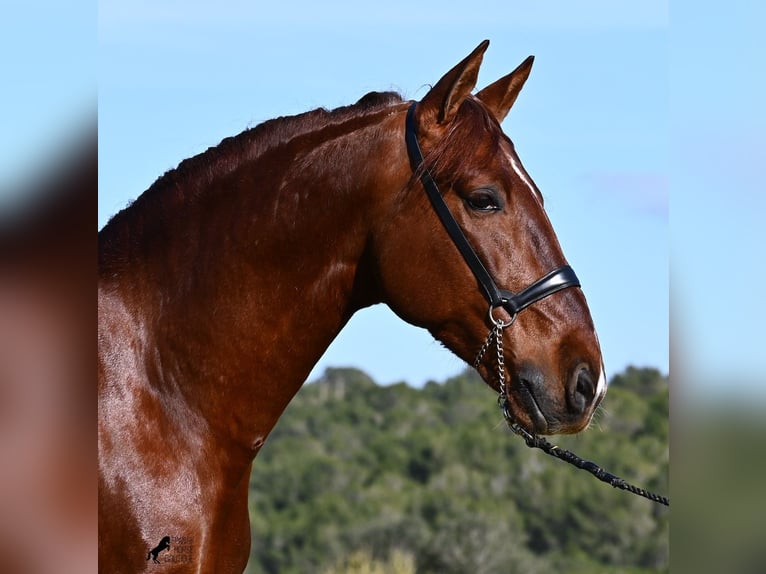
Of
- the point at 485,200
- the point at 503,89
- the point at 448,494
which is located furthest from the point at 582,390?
the point at 448,494

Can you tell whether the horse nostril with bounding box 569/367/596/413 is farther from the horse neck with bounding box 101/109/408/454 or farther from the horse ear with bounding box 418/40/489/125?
the horse ear with bounding box 418/40/489/125

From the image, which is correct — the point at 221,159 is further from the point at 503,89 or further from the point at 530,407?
the point at 530,407

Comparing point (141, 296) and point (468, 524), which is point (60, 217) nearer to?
point (141, 296)

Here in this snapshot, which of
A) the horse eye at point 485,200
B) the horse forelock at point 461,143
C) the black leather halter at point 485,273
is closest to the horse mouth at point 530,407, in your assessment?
the black leather halter at point 485,273

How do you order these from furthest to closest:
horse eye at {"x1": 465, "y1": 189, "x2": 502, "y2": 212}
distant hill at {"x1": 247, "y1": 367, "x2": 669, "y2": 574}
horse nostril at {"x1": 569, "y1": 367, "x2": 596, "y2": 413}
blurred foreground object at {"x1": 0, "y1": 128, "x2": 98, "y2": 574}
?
distant hill at {"x1": 247, "y1": 367, "x2": 669, "y2": 574}
horse eye at {"x1": 465, "y1": 189, "x2": 502, "y2": 212}
horse nostril at {"x1": 569, "y1": 367, "x2": 596, "y2": 413}
blurred foreground object at {"x1": 0, "y1": 128, "x2": 98, "y2": 574}

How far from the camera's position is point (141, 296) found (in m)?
3.27

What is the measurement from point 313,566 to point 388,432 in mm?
6843

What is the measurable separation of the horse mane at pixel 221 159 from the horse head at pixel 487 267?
32 centimetres

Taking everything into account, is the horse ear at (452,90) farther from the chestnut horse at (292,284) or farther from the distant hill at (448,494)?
the distant hill at (448,494)

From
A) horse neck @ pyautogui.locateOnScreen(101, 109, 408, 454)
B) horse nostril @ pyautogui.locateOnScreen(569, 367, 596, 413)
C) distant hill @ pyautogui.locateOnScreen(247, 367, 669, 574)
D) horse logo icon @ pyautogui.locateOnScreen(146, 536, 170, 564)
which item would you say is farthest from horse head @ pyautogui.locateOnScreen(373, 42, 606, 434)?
distant hill @ pyautogui.locateOnScreen(247, 367, 669, 574)

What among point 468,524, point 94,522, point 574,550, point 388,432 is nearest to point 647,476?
point 574,550

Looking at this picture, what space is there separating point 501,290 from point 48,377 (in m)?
1.73

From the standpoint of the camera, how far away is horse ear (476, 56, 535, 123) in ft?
12.3

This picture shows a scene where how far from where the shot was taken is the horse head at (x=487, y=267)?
3189 millimetres
